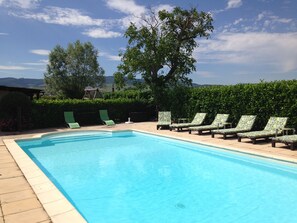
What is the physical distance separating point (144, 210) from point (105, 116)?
13956mm

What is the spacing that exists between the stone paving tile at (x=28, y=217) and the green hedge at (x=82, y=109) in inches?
527

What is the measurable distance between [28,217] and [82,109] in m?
15.0

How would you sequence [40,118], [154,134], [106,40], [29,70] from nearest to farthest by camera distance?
[154,134]
[40,118]
[106,40]
[29,70]

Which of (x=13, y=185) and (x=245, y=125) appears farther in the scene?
(x=245, y=125)

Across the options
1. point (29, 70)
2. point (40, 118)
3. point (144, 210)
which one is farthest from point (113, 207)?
point (29, 70)

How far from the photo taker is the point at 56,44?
5353cm

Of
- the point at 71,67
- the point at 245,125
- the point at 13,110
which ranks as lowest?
the point at 245,125

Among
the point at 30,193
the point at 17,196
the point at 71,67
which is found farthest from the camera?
the point at 71,67

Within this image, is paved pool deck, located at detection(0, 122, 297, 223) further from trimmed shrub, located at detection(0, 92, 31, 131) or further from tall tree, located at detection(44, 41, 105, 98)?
tall tree, located at detection(44, 41, 105, 98)

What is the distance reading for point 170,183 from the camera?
298 inches

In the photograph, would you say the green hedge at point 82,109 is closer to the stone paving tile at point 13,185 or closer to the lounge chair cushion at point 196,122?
the lounge chair cushion at point 196,122

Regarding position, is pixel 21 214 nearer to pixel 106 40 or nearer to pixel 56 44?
pixel 106 40

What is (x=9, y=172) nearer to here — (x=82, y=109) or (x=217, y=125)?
(x=217, y=125)

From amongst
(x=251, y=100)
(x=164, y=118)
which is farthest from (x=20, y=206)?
(x=164, y=118)
